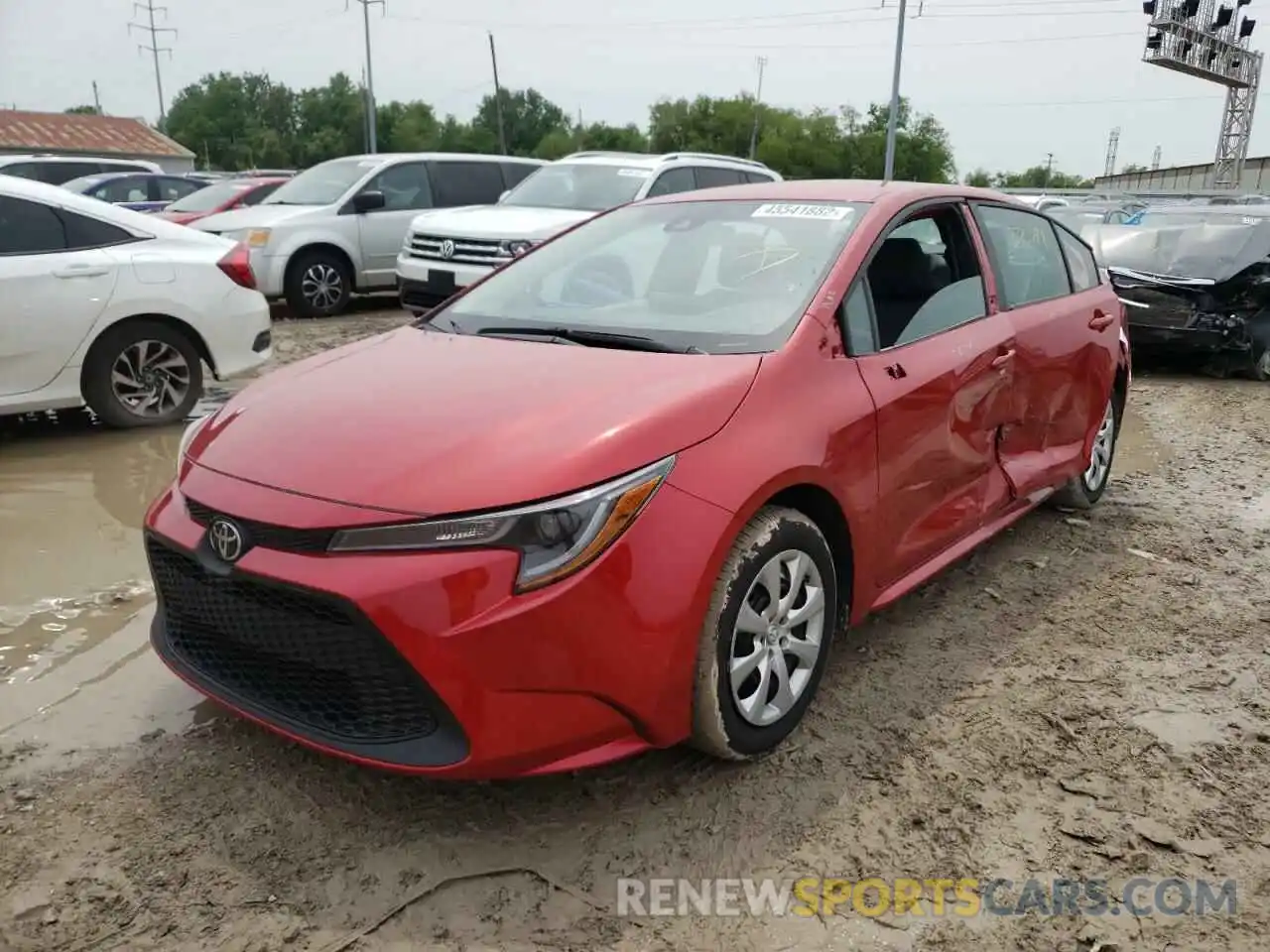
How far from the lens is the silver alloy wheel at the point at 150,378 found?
614 centimetres

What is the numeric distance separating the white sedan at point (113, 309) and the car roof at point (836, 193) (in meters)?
3.46

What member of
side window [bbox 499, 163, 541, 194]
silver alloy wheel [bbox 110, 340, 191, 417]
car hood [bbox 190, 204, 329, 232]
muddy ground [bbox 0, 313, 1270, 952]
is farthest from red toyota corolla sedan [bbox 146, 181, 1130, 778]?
side window [bbox 499, 163, 541, 194]

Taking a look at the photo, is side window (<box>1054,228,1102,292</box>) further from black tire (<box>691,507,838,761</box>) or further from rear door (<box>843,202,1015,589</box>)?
black tire (<box>691,507,838,761</box>)

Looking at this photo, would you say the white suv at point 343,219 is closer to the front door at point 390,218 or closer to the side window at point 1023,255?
the front door at point 390,218

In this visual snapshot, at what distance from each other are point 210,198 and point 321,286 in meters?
4.66

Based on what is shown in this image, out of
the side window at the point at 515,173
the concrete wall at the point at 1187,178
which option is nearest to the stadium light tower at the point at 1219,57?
the concrete wall at the point at 1187,178

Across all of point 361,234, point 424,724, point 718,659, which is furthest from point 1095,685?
point 361,234

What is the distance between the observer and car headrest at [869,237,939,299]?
11.2ft

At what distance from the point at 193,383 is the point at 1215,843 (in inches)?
233

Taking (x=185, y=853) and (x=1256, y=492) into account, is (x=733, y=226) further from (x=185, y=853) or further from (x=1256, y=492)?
(x=1256, y=492)

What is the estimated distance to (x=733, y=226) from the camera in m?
3.68

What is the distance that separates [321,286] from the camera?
11.0 meters

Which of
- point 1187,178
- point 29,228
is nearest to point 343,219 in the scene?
point 29,228

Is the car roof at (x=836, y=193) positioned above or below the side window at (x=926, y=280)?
above
